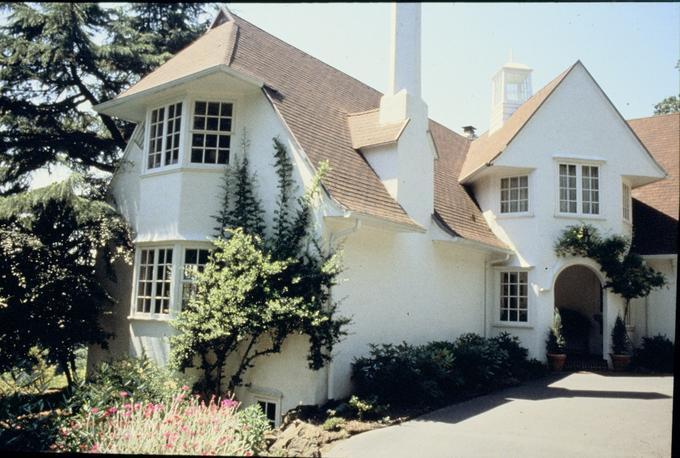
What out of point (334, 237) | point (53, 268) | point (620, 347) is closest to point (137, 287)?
point (53, 268)

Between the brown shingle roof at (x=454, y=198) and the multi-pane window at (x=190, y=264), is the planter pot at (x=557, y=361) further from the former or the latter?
the multi-pane window at (x=190, y=264)

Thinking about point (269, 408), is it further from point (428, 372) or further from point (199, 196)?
point (199, 196)

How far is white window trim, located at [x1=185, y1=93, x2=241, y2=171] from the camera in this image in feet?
35.0

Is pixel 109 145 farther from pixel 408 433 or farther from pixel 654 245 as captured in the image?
pixel 654 245

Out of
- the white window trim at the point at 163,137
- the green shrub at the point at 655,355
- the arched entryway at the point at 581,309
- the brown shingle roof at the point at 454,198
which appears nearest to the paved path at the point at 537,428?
the green shrub at the point at 655,355

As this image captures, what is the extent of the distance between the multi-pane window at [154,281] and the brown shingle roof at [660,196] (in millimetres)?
12805

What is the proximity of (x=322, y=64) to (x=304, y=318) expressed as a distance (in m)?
8.29

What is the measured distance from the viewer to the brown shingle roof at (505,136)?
15211mm

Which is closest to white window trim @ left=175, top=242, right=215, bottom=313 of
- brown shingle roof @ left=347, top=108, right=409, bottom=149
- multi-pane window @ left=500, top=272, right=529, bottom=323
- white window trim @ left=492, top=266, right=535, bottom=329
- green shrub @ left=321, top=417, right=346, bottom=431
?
green shrub @ left=321, top=417, right=346, bottom=431

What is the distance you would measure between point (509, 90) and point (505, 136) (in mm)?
4128

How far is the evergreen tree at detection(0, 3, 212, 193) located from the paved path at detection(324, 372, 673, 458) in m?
10.9

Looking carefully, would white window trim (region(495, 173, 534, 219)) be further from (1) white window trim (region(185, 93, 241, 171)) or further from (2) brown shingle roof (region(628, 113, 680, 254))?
(1) white window trim (region(185, 93, 241, 171))

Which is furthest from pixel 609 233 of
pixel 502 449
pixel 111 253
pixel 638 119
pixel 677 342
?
pixel 111 253

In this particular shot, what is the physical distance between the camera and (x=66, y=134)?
47.1ft
